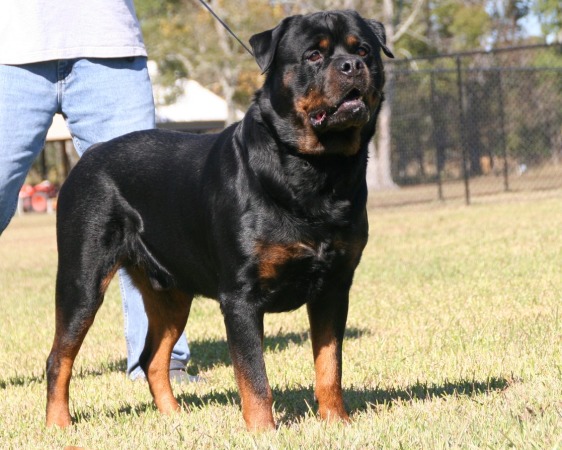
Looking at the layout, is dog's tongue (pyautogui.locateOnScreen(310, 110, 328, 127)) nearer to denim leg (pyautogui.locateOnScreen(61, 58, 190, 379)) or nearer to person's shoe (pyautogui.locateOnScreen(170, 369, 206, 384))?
denim leg (pyautogui.locateOnScreen(61, 58, 190, 379))

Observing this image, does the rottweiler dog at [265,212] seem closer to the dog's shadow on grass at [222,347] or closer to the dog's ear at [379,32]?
the dog's ear at [379,32]

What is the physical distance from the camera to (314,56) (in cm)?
408

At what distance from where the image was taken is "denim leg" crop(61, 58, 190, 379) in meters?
5.58

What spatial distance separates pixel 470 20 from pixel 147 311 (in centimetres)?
4085

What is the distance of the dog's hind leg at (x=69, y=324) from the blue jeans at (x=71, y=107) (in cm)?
60

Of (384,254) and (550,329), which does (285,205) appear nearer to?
(550,329)

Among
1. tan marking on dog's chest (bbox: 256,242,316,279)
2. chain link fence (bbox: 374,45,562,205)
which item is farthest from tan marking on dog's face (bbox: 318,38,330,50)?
chain link fence (bbox: 374,45,562,205)

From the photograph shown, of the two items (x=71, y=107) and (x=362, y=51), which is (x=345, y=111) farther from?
(x=71, y=107)

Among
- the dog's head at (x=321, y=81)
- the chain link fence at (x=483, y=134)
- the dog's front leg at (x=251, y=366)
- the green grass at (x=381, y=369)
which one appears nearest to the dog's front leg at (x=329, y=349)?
the green grass at (x=381, y=369)

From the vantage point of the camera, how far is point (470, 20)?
43688 mm

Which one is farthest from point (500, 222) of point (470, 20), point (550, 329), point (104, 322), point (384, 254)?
point (470, 20)

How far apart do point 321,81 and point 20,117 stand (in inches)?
87.7

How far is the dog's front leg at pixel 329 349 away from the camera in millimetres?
4258

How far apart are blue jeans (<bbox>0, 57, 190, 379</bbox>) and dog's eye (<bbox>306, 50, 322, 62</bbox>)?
73.1 inches
